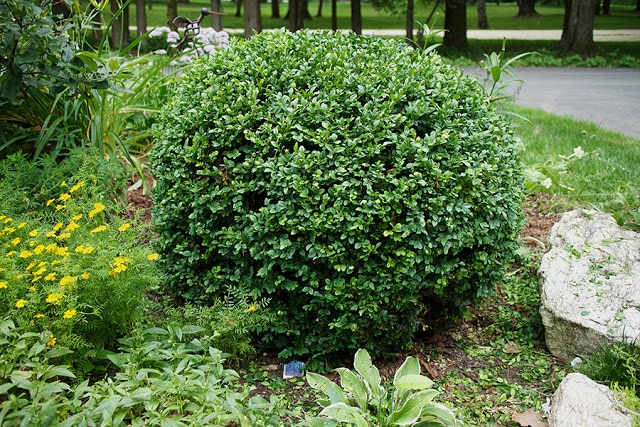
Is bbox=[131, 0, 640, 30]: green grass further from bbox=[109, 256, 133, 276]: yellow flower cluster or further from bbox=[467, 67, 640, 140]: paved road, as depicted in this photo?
bbox=[109, 256, 133, 276]: yellow flower cluster

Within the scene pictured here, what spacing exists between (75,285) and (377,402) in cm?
144

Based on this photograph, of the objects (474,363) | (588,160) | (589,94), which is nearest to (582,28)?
(589,94)

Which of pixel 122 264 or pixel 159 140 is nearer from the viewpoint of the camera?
pixel 122 264

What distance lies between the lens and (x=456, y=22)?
19109 mm

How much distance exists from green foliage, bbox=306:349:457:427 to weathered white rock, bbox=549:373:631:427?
0.48 metres

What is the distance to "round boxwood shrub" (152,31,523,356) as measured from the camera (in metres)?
3.04

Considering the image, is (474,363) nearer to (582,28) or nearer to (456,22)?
(456,22)

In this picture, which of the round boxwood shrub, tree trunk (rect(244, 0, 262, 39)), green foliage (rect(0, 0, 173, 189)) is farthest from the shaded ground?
tree trunk (rect(244, 0, 262, 39))

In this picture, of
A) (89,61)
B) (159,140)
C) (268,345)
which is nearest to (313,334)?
(268,345)

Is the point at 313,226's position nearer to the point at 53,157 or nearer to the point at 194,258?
the point at 194,258

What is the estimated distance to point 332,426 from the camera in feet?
8.49

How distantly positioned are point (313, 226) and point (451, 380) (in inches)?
46.9

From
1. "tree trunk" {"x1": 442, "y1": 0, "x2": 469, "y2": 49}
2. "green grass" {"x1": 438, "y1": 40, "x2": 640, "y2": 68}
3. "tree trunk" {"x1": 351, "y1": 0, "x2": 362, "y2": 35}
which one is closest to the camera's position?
"tree trunk" {"x1": 351, "y1": 0, "x2": 362, "y2": 35}

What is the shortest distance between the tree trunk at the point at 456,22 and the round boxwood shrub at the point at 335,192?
53.7 ft
